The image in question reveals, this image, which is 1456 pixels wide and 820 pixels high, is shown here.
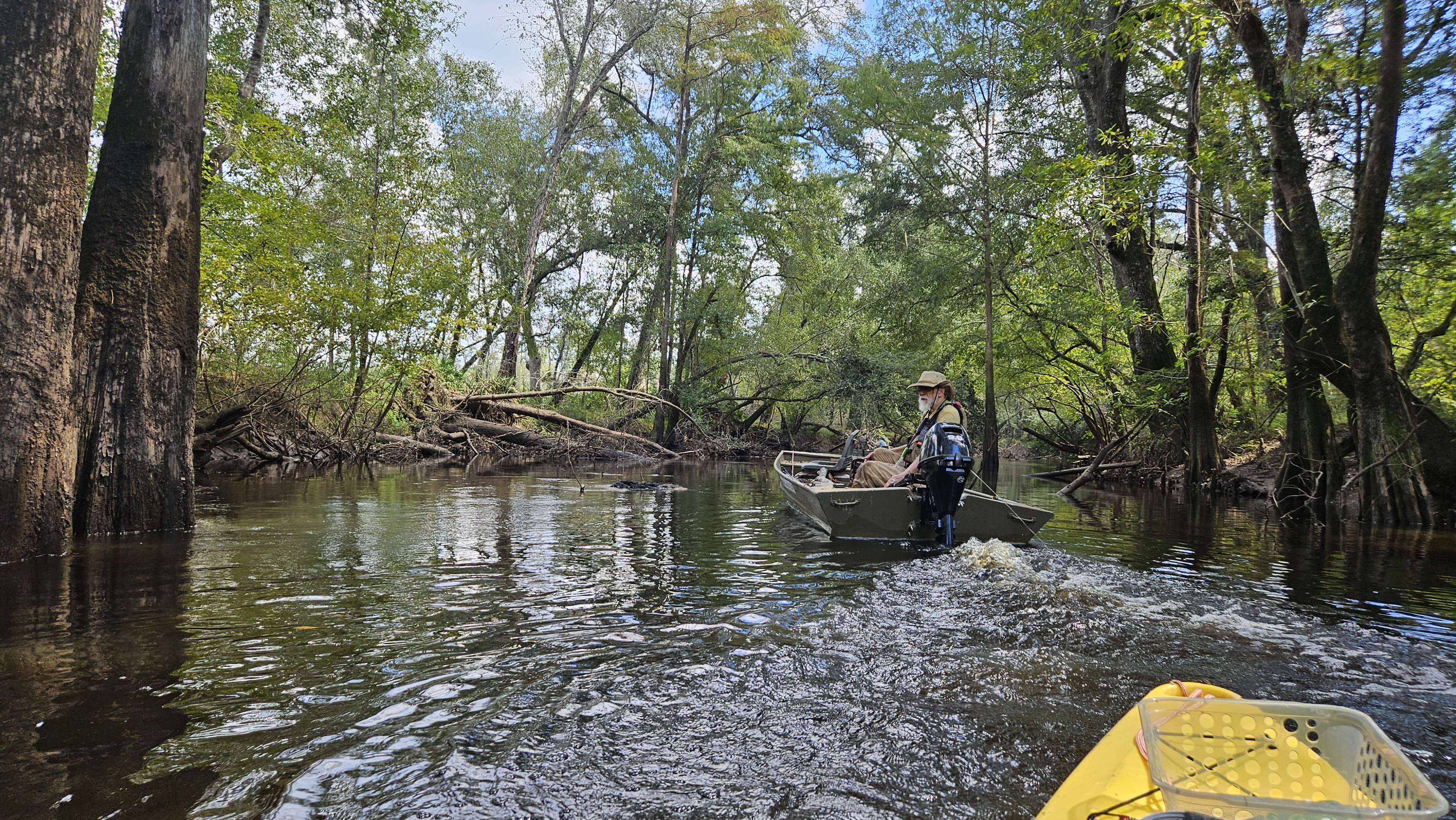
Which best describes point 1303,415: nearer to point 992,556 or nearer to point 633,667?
point 992,556

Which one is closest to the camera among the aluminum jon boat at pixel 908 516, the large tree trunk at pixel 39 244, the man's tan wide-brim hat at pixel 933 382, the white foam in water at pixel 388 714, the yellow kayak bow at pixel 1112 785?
the yellow kayak bow at pixel 1112 785

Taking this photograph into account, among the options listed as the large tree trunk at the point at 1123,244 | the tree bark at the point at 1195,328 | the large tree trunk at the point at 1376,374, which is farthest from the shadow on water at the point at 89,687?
the large tree trunk at the point at 1123,244

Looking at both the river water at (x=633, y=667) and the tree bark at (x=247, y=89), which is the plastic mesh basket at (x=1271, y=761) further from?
the tree bark at (x=247, y=89)

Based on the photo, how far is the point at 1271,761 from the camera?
1.91 m

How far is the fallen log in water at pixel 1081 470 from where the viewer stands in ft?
55.7

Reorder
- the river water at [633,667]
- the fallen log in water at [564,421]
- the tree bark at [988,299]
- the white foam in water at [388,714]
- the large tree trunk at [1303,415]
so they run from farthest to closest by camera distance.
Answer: the fallen log in water at [564,421] < the tree bark at [988,299] < the large tree trunk at [1303,415] < the white foam in water at [388,714] < the river water at [633,667]

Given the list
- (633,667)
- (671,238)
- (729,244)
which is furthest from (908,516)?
(729,244)

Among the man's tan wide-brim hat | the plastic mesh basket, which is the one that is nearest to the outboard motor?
the man's tan wide-brim hat

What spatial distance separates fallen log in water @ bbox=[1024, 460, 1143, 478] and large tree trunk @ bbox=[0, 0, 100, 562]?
16874 millimetres

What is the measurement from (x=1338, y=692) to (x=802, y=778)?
2.78 meters

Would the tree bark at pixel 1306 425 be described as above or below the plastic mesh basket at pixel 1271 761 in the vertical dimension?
above

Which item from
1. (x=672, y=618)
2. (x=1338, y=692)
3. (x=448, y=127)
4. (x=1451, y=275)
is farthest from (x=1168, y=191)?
(x=448, y=127)

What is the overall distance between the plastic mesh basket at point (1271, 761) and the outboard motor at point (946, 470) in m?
4.89

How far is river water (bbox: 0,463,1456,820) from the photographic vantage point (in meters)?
2.38
